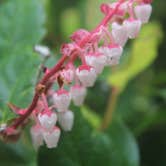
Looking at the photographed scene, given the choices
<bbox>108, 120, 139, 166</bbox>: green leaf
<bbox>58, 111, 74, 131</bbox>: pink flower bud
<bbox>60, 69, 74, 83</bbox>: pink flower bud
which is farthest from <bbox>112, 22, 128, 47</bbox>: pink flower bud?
<bbox>108, 120, 139, 166</bbox>: green leaf

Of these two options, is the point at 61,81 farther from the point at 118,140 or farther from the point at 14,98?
the point at 118,140

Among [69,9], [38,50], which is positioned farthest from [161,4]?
[38,50]

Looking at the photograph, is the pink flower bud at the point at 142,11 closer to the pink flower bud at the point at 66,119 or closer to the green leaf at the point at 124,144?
the pink flower bud at the point at 66,119

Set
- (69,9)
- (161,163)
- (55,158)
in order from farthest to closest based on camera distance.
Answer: (69,9) → (161,163) → (55,158)

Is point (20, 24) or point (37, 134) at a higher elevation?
point (20, 24)

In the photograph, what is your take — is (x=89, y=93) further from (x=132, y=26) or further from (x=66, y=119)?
(x=132, y=26)

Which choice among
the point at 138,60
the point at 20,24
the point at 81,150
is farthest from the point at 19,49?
the point at 138,60
